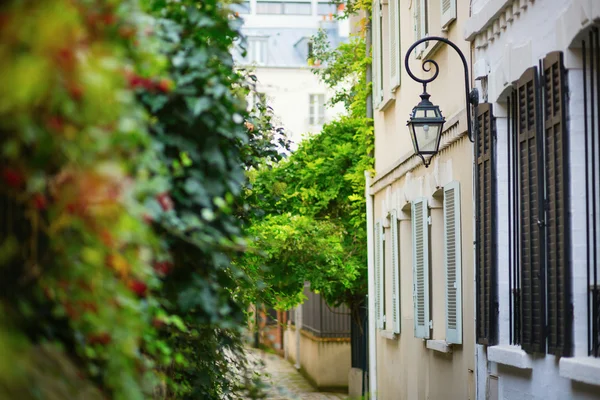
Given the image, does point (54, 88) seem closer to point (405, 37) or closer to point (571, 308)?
point (571, 308)

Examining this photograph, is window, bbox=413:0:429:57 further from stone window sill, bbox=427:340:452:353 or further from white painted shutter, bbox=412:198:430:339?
stone window sill, bbox=427:340:452:353

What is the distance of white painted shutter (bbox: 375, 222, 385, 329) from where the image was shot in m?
16.1

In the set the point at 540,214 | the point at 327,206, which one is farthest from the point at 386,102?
the point at 540,214

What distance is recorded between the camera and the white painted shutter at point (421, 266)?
476 inches

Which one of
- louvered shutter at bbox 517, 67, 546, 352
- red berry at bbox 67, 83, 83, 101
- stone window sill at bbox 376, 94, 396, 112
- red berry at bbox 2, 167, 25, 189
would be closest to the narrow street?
stone window sill at bbox 376, 94, 396, 112

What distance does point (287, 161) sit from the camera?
63.2 ft

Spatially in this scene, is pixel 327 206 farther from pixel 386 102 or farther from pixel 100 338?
pixel 100 338

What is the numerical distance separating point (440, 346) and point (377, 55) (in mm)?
6225

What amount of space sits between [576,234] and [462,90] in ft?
11.7

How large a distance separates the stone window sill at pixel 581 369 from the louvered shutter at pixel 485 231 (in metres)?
2.06

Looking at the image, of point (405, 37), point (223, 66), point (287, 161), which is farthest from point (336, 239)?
point (223, 66)

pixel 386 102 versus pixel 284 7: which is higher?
pixel 284 7

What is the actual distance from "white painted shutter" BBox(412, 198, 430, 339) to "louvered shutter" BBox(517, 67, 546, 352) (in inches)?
143

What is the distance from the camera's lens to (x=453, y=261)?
10.8 meters
